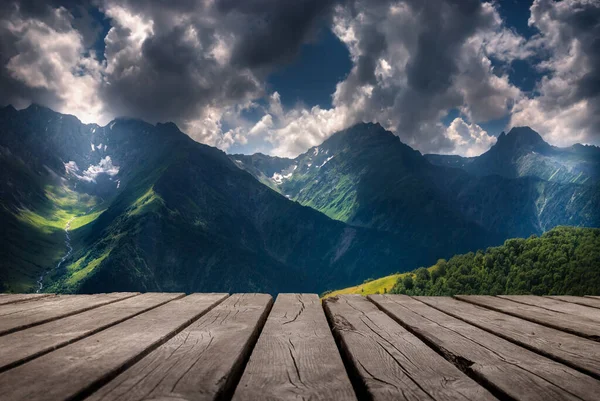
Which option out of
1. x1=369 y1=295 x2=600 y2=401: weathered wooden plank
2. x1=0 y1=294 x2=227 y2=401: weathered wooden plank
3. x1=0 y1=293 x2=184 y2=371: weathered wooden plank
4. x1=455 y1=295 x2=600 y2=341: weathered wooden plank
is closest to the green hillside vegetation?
x1=455 y1=295 x2=600 y2=341: weathered wooden plank

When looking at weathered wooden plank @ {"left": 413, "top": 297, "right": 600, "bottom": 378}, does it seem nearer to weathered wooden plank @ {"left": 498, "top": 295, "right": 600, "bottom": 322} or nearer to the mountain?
weathered wooden plank @ {"left": 498, "top": 295, "right": 600, "bottom": 322}

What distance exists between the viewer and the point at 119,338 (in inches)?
111

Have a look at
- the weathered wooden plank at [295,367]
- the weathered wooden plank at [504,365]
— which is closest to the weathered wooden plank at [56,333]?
the weathered wooden plank at [295,367]

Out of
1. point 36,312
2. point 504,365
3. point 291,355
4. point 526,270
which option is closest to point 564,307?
point 504,365

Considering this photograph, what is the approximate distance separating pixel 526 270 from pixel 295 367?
171196mm

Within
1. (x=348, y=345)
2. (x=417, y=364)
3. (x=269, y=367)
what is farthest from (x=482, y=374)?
(x=269, y=367)

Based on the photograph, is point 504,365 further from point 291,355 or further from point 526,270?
point 526,270

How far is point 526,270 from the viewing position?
143625 millimetres

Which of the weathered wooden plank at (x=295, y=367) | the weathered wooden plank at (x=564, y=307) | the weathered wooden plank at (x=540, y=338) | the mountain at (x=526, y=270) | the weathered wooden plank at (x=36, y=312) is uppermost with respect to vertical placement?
the mountain at (x=526, y=270)

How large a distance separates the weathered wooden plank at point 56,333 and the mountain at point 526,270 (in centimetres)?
14964

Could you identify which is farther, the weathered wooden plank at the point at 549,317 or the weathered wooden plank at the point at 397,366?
the weathered wooden plank at the point at 549,317

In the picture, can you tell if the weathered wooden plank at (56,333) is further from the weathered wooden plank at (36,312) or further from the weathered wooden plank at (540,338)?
the weathered wooden plank at (540,338)

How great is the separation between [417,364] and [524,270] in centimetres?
A: 17096

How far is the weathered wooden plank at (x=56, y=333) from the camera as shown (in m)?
2.40
